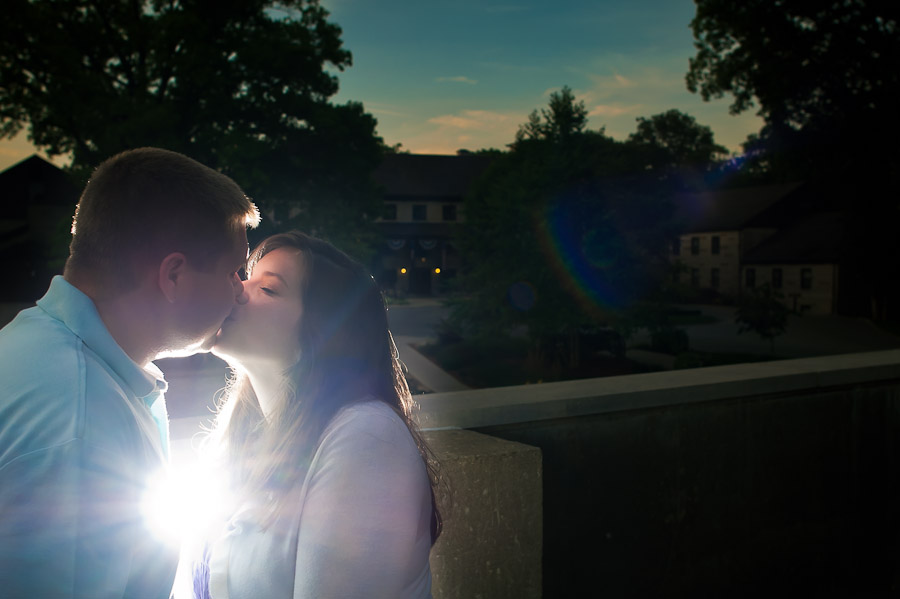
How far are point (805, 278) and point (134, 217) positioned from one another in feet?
159

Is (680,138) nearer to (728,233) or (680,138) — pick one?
(680,138)

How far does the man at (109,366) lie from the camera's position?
119 cm

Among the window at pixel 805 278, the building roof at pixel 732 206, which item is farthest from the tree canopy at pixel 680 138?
the window at pixel 805 278

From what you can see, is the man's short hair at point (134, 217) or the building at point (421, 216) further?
the building at point (421, 216)

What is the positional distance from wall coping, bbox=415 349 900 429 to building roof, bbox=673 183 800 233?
153 feet

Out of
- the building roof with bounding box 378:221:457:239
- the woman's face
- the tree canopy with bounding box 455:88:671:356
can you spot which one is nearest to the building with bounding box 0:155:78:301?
the building roof with bounding box 378:221:457:239

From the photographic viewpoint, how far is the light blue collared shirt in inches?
46.3

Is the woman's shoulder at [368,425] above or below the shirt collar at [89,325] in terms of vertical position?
below

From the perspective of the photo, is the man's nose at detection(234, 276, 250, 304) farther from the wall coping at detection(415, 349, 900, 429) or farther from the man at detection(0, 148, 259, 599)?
the wall coping at detection(415, 349, 900, 429)

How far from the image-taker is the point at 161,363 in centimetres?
1988

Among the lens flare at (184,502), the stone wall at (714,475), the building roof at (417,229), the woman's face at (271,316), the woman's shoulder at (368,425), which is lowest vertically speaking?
the stone wall at (714,475)

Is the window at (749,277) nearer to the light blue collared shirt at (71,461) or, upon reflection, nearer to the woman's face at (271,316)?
the woman's face at (271,316)

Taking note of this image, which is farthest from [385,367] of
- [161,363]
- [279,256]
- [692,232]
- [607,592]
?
[692,232]

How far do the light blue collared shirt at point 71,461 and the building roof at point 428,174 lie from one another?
60.9 meters
